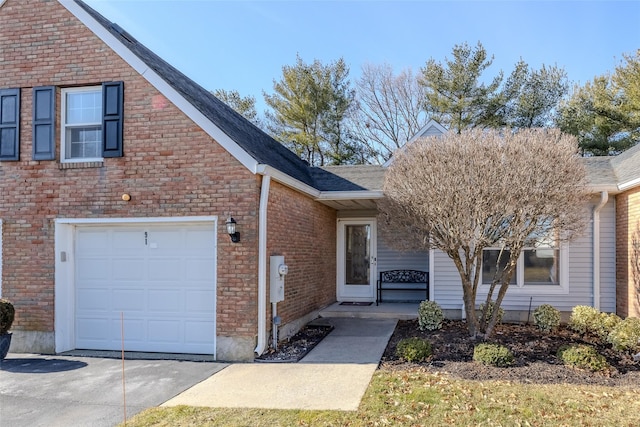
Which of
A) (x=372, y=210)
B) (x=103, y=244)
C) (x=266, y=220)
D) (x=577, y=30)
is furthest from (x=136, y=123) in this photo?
(x=577, y=30)

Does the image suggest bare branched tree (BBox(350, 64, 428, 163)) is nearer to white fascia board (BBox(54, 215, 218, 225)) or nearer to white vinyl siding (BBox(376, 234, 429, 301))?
white vinyl siding (BBox(376, 234, 429, 301))

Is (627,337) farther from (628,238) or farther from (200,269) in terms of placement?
(200,269)

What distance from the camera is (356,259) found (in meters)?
13.1

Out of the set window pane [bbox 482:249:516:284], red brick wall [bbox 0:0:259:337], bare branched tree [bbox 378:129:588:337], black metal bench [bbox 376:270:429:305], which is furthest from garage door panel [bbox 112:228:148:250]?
window pane [bbox 482:249:516:284]

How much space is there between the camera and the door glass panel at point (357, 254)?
1305 centimetres

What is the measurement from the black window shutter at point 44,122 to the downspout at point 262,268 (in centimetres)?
382

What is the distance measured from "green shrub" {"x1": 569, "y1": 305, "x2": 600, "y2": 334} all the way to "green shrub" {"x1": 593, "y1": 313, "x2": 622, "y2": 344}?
0.17 feet

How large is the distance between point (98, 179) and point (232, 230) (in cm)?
267

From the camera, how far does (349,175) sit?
11.9 m

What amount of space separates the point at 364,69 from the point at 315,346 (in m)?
21.3

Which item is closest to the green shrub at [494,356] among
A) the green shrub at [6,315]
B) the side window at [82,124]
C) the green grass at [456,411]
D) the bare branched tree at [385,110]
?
the green grass at [456,411]

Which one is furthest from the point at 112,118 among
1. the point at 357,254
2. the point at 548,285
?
the point at 548,285

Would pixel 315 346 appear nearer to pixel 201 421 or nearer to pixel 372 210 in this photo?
pixel 201 421

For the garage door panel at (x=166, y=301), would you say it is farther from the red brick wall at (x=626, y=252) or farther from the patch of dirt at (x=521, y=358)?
the red brick wall at (x=626, y=252)
